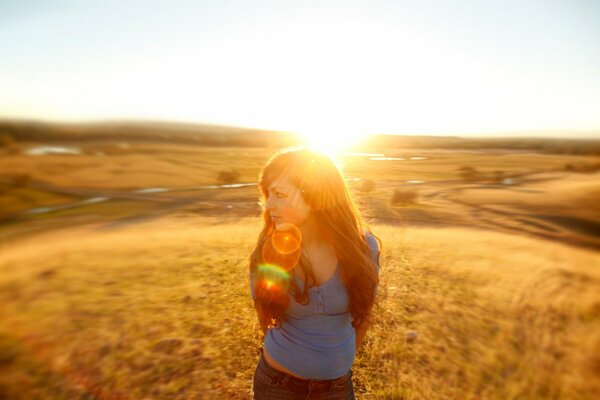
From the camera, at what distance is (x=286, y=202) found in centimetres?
150

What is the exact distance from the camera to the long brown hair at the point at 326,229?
1.50 m

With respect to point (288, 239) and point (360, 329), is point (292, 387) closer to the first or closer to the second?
point (360, 329)

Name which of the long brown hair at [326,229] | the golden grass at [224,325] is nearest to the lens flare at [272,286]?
the long brown hair at [326,229]

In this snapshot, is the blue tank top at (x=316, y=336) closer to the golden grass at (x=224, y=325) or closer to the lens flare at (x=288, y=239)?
the lens flare at (x=288, y=239)

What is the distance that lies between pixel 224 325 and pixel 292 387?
3074mm

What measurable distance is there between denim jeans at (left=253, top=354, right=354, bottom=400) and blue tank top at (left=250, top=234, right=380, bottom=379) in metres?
0.04

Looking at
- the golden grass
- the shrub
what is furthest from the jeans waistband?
the shrub

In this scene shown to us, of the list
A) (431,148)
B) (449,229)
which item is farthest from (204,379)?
(431,148)

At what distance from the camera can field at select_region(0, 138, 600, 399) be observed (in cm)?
346

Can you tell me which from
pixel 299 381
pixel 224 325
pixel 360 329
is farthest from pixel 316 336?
pixel 224 325

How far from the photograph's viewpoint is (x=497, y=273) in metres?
6.90

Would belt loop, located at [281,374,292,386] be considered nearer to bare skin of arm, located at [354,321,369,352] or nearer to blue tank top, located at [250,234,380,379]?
blue tank top, located at [250,234,380,379]

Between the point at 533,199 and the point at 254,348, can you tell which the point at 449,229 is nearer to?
the point at 533,199

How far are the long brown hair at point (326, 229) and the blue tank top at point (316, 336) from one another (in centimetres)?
4
